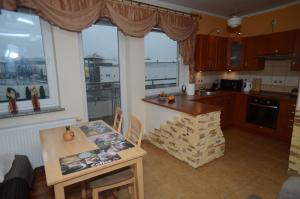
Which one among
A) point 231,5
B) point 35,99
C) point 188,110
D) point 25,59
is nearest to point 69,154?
point 35,99

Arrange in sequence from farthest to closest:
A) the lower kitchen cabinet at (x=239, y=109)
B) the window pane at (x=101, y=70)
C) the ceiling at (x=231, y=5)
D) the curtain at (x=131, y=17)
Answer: the lower kitchen cabinet at (x=239, y=109)
the ceiling at (x=231, y=5)
the window pane at (x=101, y=70)
the curtain at (x=131, y=17)

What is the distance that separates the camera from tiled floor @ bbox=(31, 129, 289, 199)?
2.10 m

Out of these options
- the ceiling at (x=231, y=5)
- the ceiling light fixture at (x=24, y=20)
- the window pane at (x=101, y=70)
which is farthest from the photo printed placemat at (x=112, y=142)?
the ceiling at (x=231, y=5)

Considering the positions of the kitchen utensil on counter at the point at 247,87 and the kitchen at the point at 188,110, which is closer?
the kitchen at the point at 188,110

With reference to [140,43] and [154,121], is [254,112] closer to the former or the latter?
[154,121]

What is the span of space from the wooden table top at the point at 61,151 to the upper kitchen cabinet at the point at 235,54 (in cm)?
336

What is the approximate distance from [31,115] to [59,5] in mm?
1469

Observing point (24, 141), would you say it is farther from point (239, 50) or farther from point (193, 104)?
point (239, 50)

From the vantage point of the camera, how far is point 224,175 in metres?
2.42

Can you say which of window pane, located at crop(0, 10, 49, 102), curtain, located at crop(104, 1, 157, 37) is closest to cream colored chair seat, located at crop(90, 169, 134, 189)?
window pane, located at crop(0, 10, 49, 102)

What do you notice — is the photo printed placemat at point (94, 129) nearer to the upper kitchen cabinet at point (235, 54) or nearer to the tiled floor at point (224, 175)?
the tiled floor at point (224, 175)

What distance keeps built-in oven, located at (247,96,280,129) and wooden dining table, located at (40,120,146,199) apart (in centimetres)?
297

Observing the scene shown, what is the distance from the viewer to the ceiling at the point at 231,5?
11.0ft

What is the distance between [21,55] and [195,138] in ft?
8.52
